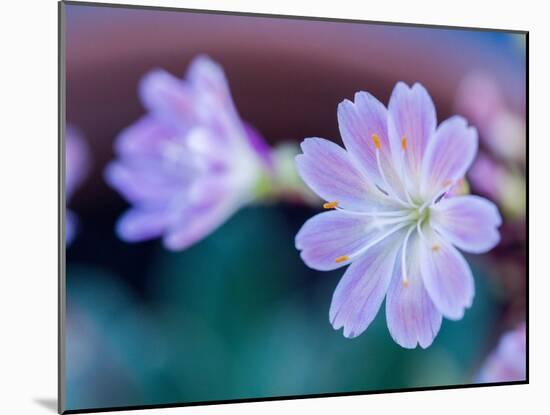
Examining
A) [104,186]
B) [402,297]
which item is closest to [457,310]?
[402,297]

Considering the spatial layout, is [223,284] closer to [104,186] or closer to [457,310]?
[104,186]

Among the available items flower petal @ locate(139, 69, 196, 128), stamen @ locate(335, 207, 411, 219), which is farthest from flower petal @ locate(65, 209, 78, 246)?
stamen @ locate(335, 207, 411, 219)

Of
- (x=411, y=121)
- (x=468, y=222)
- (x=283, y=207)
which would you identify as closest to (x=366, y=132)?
(x=411, y=121)

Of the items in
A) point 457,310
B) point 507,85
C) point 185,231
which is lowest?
point 457,310

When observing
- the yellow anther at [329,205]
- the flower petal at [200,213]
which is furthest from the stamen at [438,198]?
the flower petal at [200,213]

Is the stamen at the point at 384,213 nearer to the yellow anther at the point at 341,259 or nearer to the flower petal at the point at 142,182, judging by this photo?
the yellow anther at the point at 341,259

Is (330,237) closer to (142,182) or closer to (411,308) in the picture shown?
(411,308)
